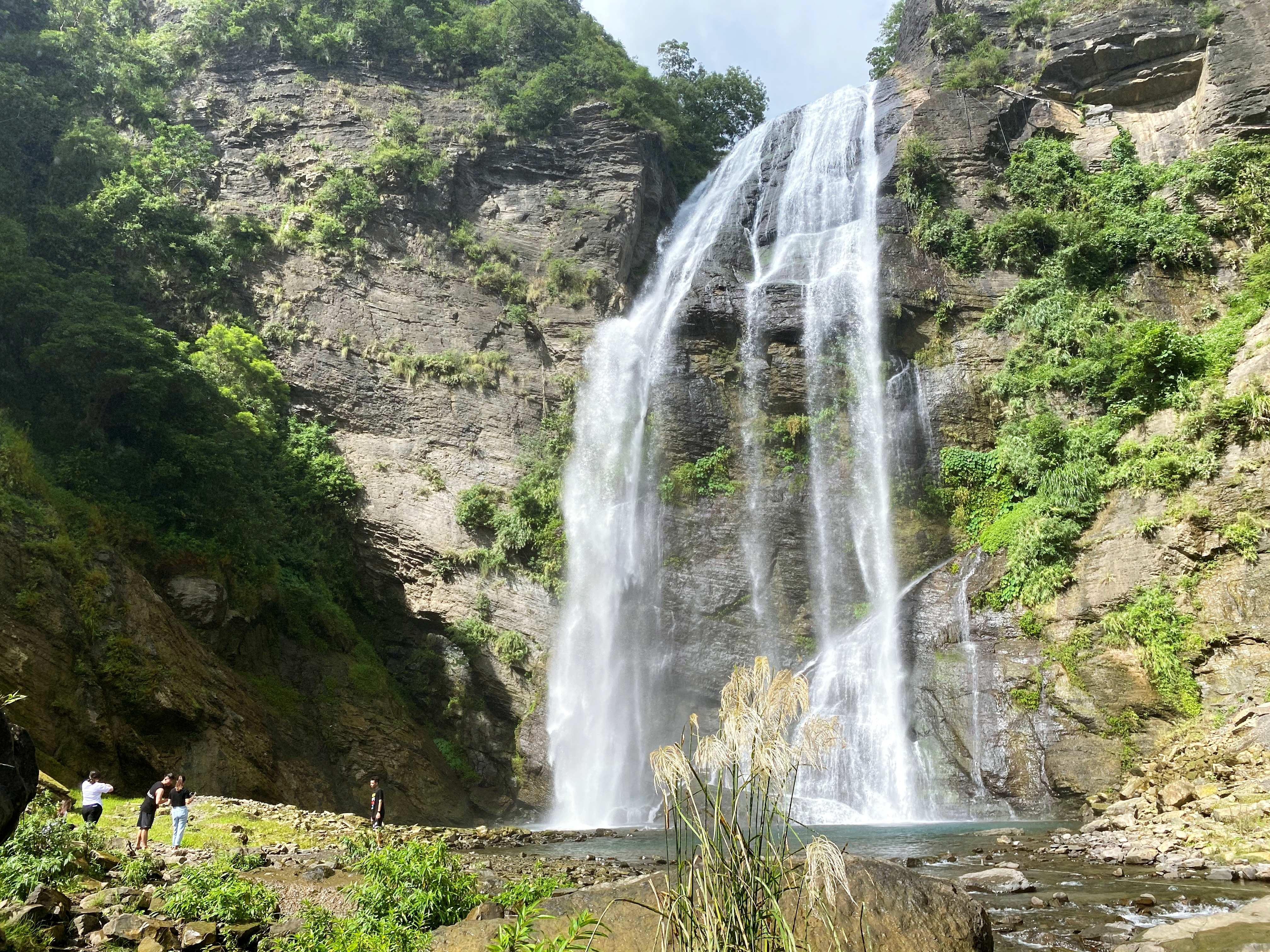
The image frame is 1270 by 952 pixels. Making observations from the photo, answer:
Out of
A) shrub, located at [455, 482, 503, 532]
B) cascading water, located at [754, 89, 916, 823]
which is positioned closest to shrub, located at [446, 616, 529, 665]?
shrub, located at [455, 482, 503, 532]

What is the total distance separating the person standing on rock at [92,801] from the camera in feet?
32.6

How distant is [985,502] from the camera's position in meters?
20.6

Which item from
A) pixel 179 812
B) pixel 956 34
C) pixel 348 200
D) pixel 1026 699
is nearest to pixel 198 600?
pixel 179 812

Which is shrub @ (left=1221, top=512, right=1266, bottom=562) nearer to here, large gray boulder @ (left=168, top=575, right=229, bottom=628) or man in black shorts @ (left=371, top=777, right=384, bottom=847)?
man in black shorts @ (left=371, top=777, right=384, bottom=847)

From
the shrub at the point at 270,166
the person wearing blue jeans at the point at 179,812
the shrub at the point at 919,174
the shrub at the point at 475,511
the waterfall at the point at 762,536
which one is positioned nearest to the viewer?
the person wearing blue jeans at the point at 179,812

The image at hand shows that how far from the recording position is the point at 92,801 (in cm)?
999

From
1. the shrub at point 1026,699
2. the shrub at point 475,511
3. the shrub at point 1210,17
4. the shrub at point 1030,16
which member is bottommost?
the shrub at point 1026,699

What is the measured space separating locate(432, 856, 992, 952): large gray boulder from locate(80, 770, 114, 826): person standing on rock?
694 centimetres

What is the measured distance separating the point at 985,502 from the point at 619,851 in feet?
42.8

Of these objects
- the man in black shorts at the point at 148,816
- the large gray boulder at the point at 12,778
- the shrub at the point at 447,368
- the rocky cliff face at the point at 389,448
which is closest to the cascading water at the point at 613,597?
the rocky cliff face at the point at 389,448

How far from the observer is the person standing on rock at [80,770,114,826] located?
9.95 metres

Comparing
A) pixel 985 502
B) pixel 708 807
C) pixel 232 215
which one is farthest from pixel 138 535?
pixel 985 502

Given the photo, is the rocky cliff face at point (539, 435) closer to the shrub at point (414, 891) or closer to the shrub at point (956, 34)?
the shrub at point (956, 34)

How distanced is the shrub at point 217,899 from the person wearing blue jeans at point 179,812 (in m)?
3.24
